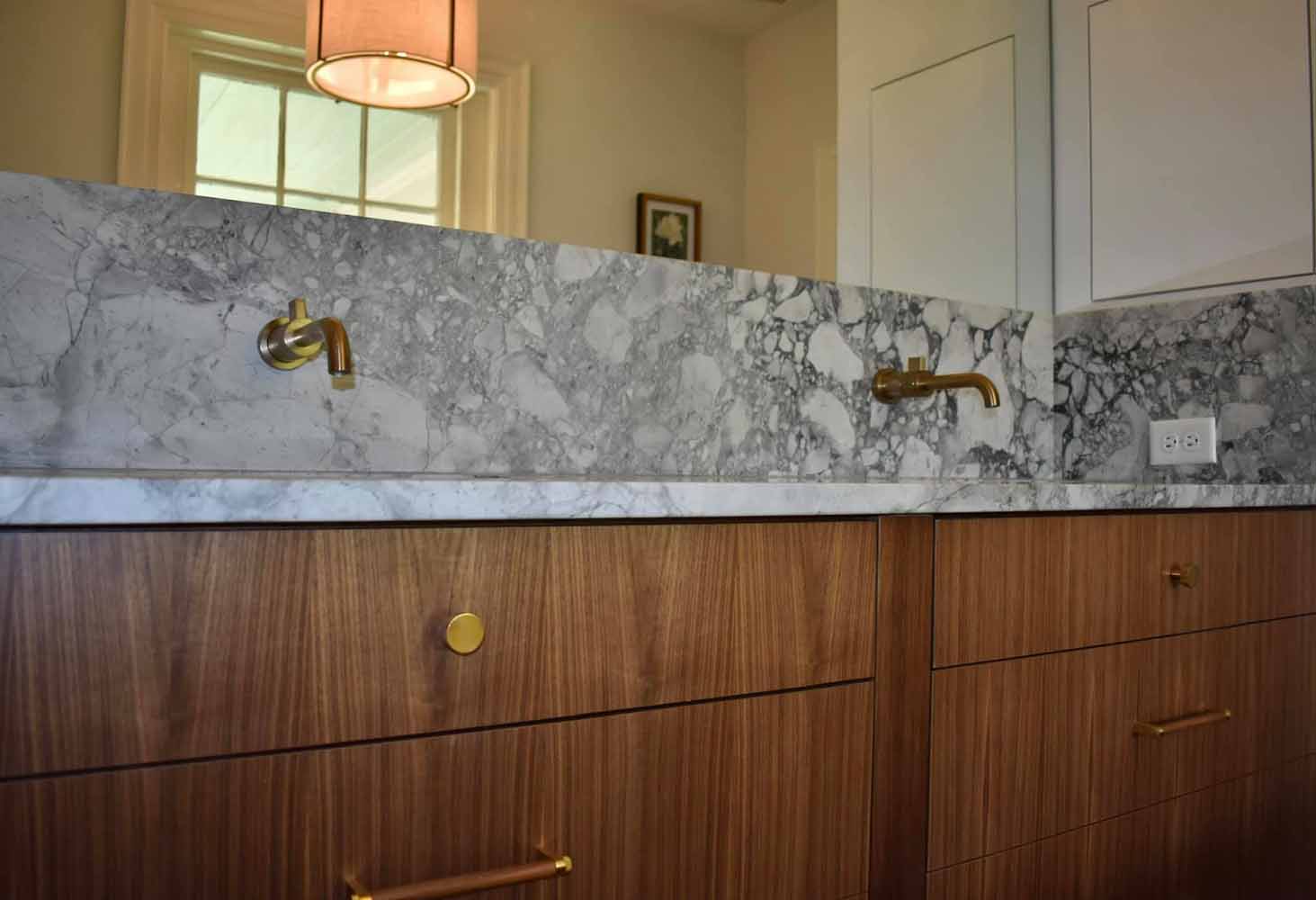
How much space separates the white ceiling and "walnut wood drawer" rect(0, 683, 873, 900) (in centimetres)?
90

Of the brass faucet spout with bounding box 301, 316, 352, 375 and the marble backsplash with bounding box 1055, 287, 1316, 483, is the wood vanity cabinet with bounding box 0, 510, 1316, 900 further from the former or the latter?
the marble backsplash with bounding box 1055, 287, 1316, 483

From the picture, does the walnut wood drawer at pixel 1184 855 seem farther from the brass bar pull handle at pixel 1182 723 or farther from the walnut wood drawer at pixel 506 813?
the walnut wood drawer at pixel 506 813

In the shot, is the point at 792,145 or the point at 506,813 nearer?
the point at 506,813

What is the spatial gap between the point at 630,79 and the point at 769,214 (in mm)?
272

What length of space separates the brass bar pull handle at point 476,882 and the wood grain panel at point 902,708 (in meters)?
0.35

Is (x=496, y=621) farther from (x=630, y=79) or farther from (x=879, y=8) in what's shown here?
(x=879, y=8)

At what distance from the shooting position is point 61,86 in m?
1.01

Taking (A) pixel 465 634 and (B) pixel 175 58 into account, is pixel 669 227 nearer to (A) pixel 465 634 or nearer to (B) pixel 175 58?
(B) pixel 175 58

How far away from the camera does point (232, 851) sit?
67 cm

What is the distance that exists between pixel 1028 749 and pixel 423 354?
0.82 metres

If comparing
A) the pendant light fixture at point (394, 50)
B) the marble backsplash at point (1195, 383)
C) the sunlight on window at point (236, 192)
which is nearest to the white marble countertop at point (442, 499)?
the sunlight on window at point (236, 192)

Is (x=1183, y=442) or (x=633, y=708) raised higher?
(x=1183, y=442)

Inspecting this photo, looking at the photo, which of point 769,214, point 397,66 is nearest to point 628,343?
point 769,214

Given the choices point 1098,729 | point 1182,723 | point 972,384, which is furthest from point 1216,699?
point 972,384
